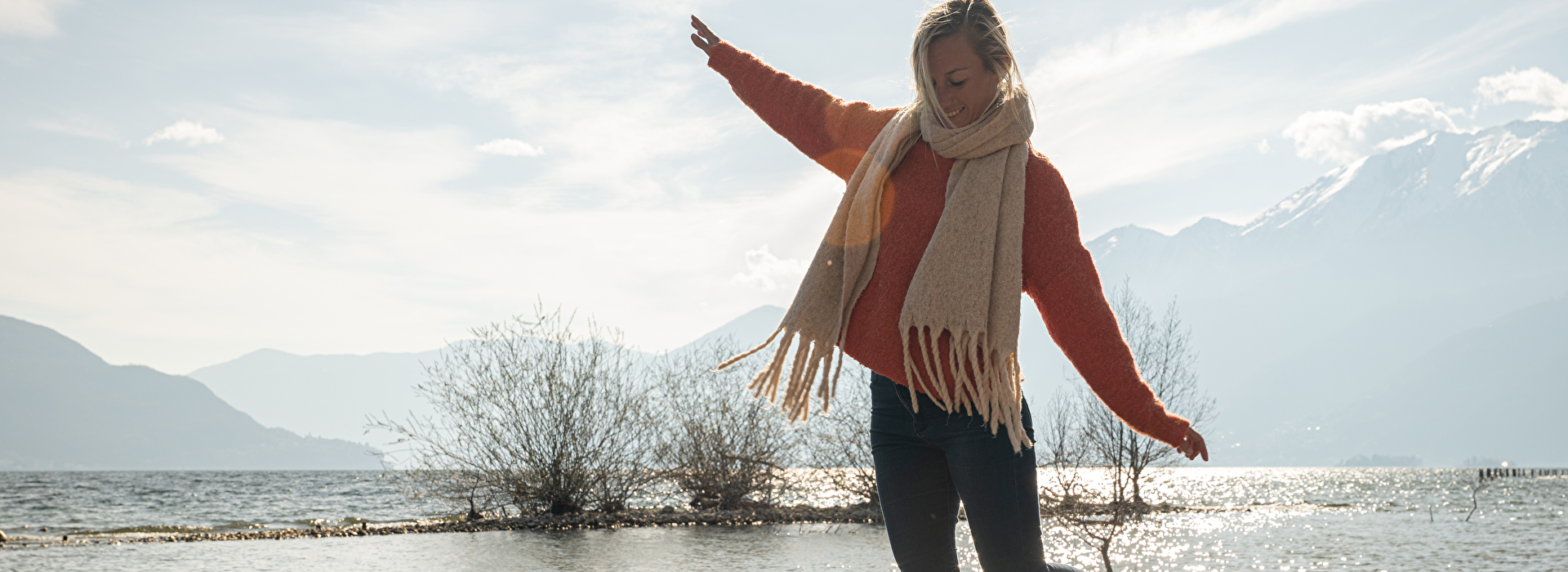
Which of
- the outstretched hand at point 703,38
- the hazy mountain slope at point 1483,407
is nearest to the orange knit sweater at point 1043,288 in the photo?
the outstretched hand at point 703,38

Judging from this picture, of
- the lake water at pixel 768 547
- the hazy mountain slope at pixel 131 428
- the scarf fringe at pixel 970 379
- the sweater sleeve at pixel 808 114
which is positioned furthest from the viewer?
the hazy mountain slope at pixel 131 428

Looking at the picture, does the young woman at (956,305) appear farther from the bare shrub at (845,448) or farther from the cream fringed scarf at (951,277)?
the bare shrub at (845,448)

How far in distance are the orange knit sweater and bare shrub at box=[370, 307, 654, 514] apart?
31.8ft

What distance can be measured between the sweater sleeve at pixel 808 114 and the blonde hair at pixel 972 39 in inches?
7.7

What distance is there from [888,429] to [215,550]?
970 centimetres

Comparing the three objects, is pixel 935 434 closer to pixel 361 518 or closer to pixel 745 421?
pixel 745 421

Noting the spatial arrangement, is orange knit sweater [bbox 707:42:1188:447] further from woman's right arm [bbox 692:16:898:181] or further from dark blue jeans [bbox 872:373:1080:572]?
woman's right arm [bbox 692:16:898:181]

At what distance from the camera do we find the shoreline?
10320 millimetres

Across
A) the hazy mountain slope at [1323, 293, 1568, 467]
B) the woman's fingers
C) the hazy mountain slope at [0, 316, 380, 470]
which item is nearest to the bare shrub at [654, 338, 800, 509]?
the woman's fingers

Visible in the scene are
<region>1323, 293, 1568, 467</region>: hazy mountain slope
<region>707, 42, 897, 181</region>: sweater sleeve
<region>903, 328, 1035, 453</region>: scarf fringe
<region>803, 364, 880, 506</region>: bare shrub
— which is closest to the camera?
<region>903, 328, 1035, 453</region>: scarf fringe

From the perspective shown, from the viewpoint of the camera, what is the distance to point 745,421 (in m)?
12.5

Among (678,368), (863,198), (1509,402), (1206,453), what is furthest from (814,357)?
(1509,402)

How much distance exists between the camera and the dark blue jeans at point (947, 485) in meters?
1.51

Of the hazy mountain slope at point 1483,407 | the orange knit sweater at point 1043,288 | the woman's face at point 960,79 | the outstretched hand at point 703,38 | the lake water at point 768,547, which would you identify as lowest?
the lake water at point 768,547
